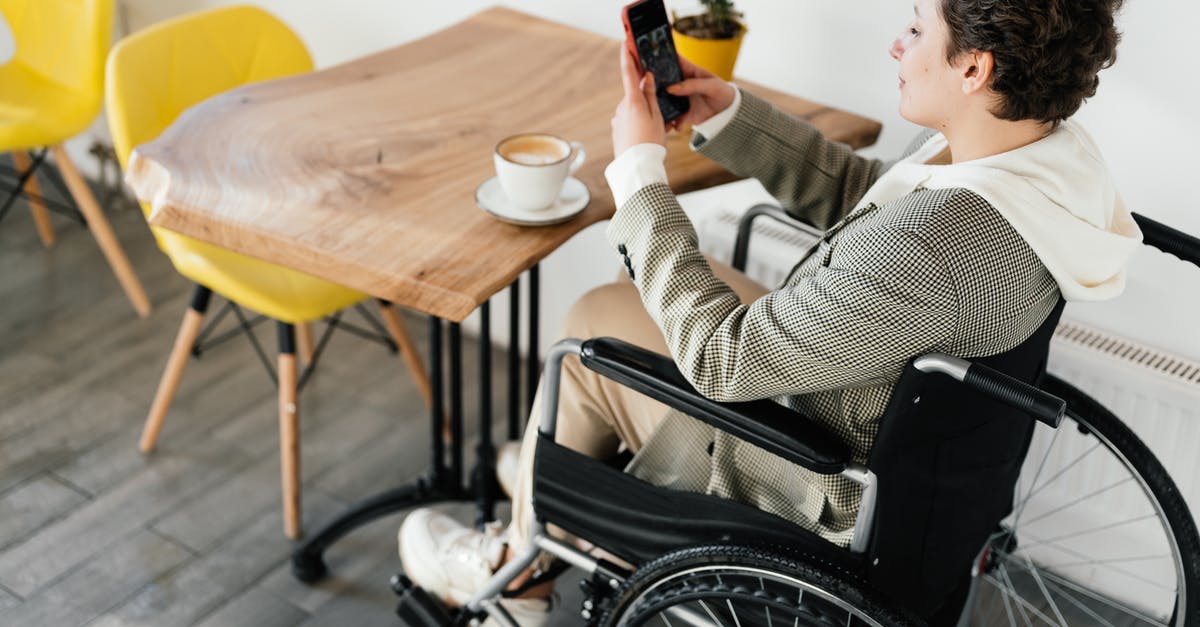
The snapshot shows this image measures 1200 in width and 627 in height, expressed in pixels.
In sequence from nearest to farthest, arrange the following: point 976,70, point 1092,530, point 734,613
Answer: point 976,70
point 734,613
point 1092,530

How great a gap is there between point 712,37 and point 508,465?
0.73 metres

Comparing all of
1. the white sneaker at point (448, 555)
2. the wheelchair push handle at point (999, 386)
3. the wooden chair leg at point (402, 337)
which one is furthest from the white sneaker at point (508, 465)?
the wheelchair push handle at point (999, 386)

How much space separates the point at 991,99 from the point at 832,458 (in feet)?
1.25

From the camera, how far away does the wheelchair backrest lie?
3.81 ft

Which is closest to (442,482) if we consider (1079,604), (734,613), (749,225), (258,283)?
(258,283)

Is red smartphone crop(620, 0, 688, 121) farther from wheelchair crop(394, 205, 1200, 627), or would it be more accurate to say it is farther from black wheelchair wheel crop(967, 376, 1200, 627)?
black wheelchair wheel crop(967, 376, 1200, 627)

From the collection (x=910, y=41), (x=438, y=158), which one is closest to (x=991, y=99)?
(x=910, y=41)

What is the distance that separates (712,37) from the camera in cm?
179

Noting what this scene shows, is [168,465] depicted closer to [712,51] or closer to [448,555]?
[448,555]

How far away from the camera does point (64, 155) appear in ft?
8.28

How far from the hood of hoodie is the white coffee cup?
0.44 metres

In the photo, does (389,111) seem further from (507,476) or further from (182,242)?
(507,476)

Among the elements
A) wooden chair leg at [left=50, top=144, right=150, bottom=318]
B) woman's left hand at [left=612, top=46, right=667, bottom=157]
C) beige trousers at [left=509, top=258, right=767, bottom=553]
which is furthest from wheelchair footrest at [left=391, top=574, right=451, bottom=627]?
wooden chair leg at [left=50, top=144, right=150, bottom=318]

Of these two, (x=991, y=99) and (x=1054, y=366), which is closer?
(x=991, y=99)
